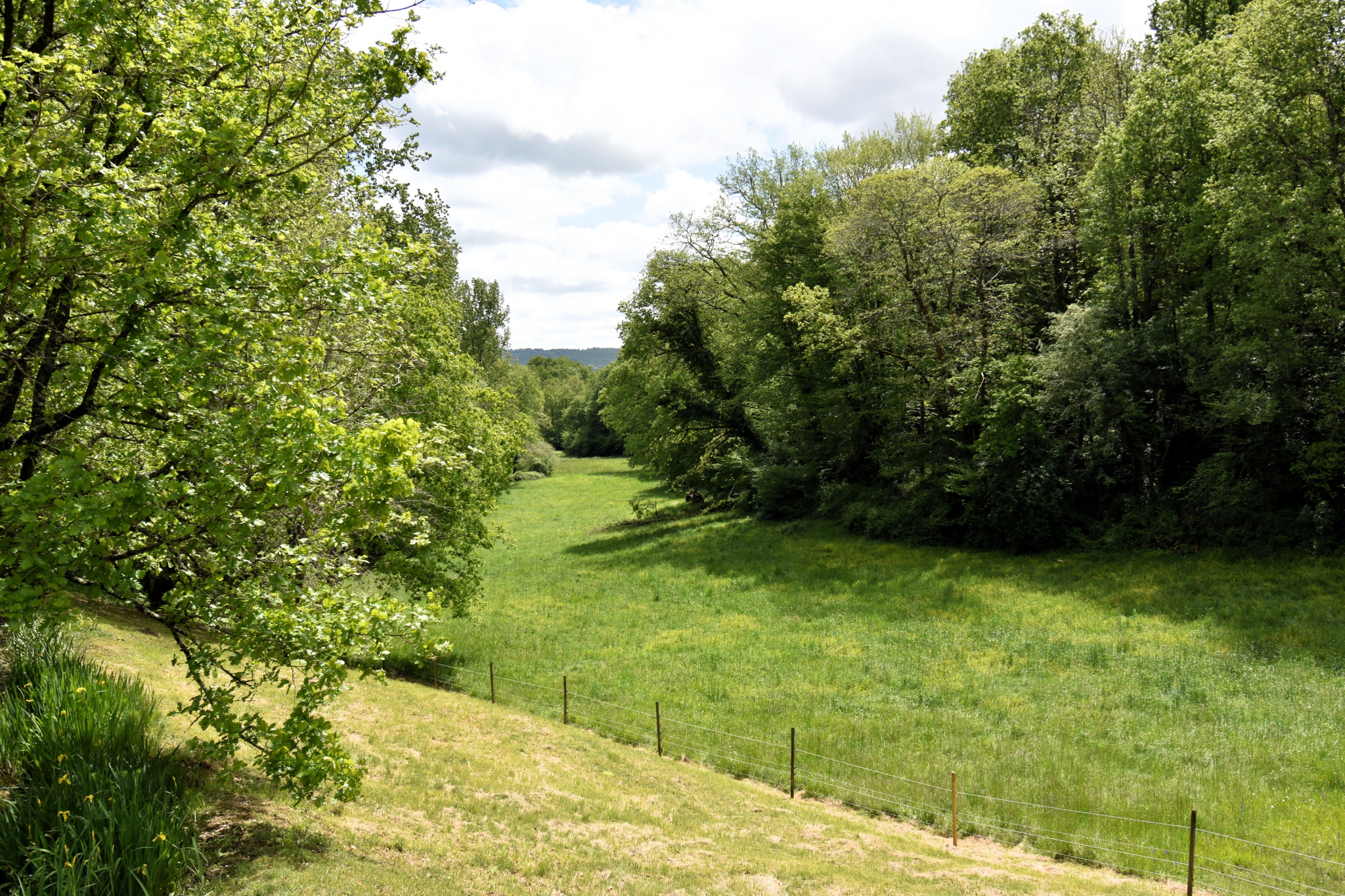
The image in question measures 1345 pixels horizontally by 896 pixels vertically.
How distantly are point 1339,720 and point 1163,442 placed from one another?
1497 cm

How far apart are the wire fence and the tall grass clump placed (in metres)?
10.1

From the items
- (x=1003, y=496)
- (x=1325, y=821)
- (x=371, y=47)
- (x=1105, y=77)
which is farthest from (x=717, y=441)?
(x=371, y=47)

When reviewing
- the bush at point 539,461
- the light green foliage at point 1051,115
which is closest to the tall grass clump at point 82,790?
the light green foliage at point 1051,115

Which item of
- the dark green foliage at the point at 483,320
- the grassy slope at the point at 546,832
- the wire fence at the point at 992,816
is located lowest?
the wire fence at the point at 992,816

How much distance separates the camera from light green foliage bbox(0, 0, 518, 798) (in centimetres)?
562

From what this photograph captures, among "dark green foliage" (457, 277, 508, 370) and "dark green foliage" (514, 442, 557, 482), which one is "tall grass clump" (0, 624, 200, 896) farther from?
"dark green foliage" (514, 442, 557, 482)

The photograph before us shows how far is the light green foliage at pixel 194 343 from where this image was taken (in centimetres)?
562

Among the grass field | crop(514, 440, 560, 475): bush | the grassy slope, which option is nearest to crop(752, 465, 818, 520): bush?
the grass field

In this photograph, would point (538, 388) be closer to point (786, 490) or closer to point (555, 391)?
point (555, 391)

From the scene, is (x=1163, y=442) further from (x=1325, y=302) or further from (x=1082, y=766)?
(x=1082, y=766)

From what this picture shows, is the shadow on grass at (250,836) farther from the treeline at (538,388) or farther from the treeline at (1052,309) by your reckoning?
the treeline at (1052,309)

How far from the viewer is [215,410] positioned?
664 centimetres

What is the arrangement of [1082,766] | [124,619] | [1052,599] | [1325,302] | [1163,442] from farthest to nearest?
1. [1163,442]
2. [1052,599]
3. [1325,302]
4. [124,619]
5. [1082,766]

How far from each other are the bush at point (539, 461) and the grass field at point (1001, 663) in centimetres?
4530
